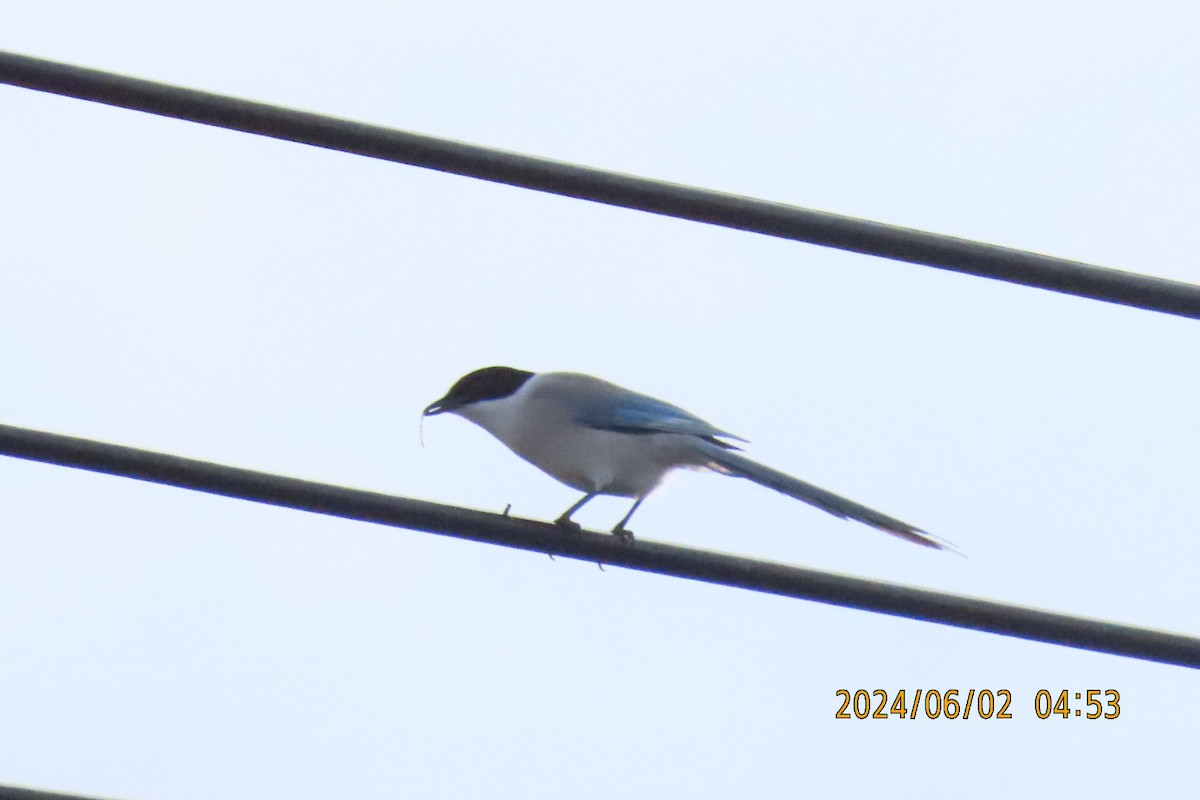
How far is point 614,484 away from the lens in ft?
19.7

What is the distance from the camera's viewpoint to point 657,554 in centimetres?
357

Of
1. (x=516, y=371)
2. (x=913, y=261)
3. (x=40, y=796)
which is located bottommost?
(x=40, y=796)

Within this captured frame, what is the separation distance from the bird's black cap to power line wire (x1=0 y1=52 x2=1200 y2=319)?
129 inches

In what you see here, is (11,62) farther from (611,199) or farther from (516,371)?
(516,371)

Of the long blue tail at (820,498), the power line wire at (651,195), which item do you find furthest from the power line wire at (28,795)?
the long blue tail at (820,498)

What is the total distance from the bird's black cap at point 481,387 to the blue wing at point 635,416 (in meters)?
0.52

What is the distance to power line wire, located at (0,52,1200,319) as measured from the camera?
128 inches

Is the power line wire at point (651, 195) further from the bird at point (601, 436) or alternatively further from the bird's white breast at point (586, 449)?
the bird's white breast at point (586, 449)

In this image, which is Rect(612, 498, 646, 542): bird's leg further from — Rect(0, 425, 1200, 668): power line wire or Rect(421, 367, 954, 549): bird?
Rect(0, 425, 1200, 668): power line wire

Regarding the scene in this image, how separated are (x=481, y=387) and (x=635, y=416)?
926mm

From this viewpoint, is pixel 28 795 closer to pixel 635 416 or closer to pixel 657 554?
pixel 657 554

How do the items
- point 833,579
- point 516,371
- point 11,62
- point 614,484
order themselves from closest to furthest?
point 11,62, point 833,579, point 614,484, point 516,371

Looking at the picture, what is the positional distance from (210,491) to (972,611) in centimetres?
176

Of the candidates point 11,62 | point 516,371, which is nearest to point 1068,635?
point 11,62
